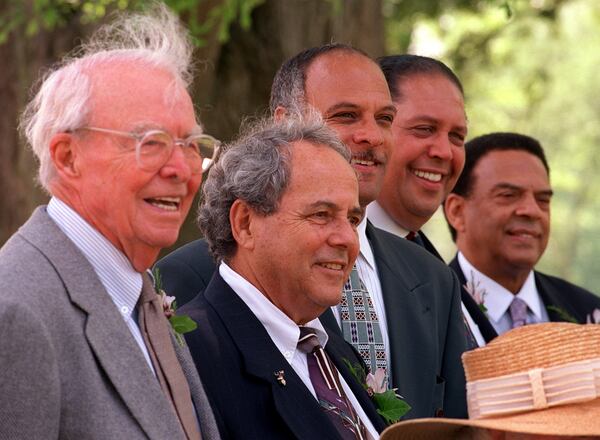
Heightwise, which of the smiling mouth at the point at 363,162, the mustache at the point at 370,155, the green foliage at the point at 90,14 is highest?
the green foliage at the point at 90,14

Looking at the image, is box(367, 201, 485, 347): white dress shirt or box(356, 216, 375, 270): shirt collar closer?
box(356, 216, 375, 270): shirt collar

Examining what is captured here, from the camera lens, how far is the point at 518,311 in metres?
6.86

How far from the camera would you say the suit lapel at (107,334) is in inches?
136

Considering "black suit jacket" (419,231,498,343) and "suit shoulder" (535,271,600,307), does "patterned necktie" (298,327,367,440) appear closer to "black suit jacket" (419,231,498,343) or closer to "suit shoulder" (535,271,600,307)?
"black suit jacket" (419,231,498,343)

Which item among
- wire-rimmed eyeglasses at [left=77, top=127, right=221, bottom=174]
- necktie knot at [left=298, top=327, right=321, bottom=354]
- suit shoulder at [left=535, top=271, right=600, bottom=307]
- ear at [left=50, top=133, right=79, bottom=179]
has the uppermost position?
wire-rimmed eyeglasses at [left=77, top=127, right=221, bottom=174]

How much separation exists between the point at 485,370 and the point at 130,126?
1.15m

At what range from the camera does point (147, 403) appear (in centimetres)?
350

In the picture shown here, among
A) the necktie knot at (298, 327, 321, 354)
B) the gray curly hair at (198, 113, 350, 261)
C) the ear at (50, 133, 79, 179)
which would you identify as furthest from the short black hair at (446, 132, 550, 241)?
the ear at (50, 133, 79, 179)

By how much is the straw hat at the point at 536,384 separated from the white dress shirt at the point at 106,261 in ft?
2.60

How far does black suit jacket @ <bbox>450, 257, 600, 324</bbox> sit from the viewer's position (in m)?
6.93

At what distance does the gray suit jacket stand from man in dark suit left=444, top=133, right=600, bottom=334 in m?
3.60

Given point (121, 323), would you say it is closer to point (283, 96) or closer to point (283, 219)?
point (283, 219)

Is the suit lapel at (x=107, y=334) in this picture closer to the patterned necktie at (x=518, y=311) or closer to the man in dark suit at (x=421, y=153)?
the man in dark suit at (x=421, y=153)

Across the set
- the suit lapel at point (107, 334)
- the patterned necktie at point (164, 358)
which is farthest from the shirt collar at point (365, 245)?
the suit lapel at point (107, 334)
